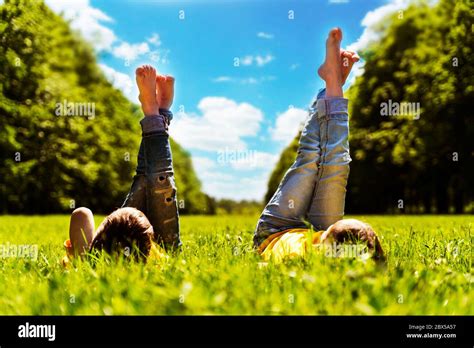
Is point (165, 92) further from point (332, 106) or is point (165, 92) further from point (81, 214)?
point (332, 106)

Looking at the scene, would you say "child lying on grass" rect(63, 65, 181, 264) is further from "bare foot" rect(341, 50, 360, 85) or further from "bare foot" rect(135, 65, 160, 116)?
"bare foot" rect(341, 50, 360, 85)

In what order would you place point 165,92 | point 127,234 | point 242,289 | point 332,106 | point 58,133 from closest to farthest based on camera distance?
1. point 242,289
2. point 127,234
3. point 332,106
4. point 165,92
5. point 58,133

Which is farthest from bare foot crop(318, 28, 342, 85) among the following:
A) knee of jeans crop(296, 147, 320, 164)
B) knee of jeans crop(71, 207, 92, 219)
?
knee of jeans crop(71, 207, 92, 219)

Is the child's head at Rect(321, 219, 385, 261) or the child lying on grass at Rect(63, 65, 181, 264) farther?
the child lying on grass at Rect(63, 65, 181, 264)

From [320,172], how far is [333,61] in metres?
0.80

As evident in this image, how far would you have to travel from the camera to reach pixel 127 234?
3242 millimetres

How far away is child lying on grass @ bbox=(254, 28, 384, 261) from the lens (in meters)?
3.66

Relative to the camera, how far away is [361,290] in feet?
7.81

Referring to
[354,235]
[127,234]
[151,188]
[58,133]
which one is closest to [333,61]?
[354,235]
